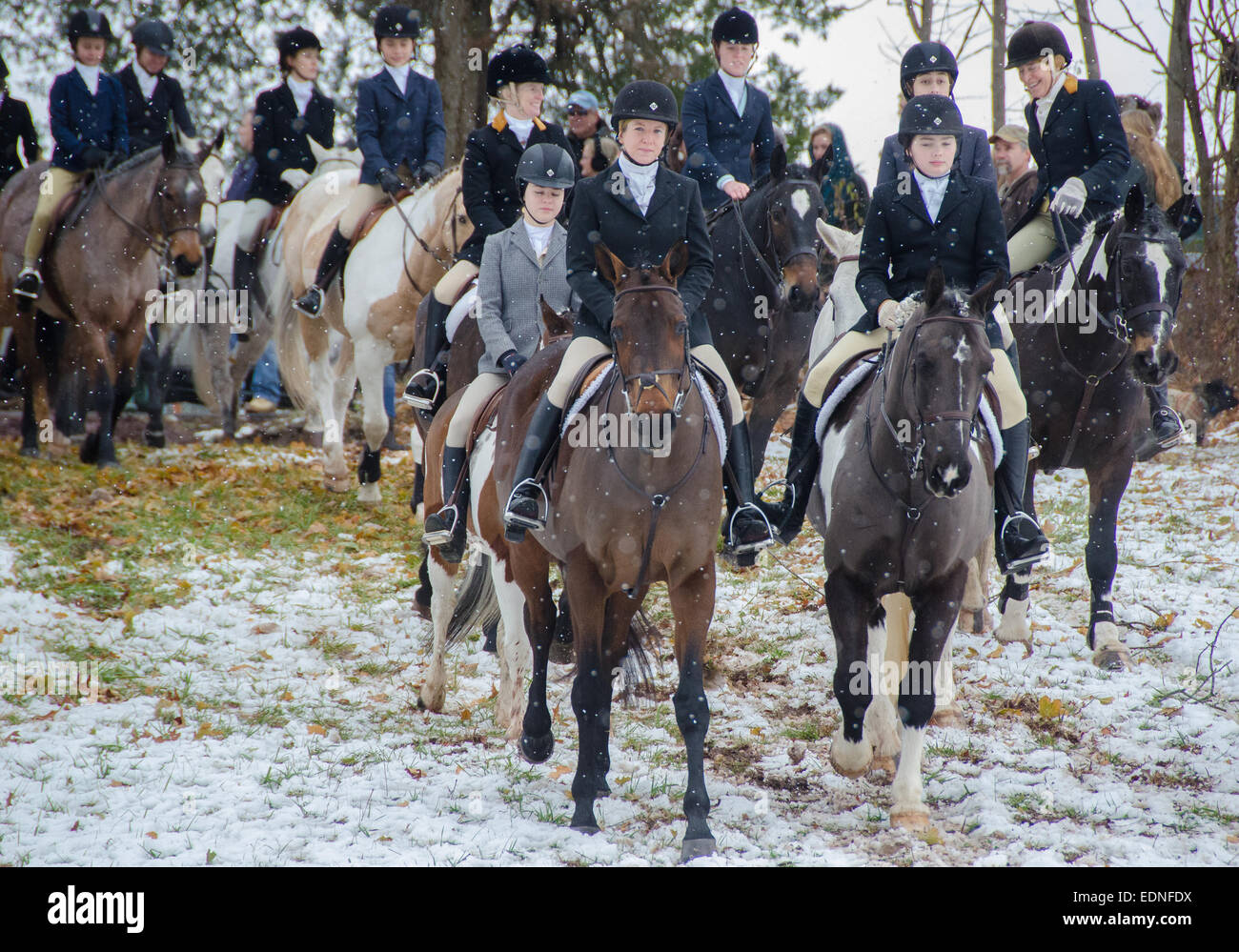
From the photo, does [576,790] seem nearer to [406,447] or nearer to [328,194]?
[328,194]

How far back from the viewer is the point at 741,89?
8.85m

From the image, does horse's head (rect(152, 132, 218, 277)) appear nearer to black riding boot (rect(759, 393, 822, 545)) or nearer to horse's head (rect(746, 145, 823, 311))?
horse's head (rect(746, 145, 823, 311))

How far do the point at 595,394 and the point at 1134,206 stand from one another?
370 centimetres

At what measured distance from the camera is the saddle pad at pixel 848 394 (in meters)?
5.39

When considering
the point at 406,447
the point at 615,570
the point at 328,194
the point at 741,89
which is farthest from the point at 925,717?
the point at 406,447

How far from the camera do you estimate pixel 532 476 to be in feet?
16.4

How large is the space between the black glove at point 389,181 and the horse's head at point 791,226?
10.4 ft

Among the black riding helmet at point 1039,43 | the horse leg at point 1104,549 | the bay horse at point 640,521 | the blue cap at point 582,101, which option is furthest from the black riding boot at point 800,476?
the blue cap at point 582,101

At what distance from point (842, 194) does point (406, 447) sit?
6639 mm

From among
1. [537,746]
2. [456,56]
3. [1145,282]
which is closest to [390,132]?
[456,56]

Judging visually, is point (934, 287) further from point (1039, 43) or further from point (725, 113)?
point (725, 113)

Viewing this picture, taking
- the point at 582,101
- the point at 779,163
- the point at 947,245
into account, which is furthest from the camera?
the point at 582,101

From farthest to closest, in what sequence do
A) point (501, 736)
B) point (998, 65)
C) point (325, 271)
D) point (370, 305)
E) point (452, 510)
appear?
point (998, 65), point (325, 271), point (370, 305), point (452, 510), point (501, 736)

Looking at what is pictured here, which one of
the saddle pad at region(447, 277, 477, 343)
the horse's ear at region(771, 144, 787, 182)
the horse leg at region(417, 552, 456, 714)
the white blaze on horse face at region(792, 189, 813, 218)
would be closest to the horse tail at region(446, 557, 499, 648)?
the horse leg at region(417, 552, 456, 714)
